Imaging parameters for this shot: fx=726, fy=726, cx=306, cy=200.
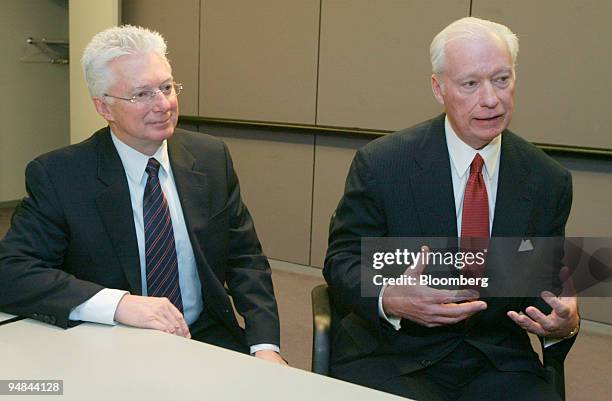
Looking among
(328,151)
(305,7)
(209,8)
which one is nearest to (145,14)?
(209,8)

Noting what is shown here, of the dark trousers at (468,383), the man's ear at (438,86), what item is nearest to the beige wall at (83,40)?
the man's ear at (438,86)

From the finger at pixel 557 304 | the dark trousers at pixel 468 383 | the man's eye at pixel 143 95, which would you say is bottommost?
the dark trousers at pixel 468 383

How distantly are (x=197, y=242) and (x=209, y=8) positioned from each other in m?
3.50

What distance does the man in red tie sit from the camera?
6.64 feet

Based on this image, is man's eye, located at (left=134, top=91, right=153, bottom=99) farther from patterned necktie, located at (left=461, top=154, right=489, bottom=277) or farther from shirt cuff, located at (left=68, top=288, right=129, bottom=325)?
patterned necktie, located at (left=461, top=154, right=489, bottom=277)

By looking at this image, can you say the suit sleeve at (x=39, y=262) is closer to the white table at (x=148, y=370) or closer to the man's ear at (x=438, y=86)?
the white table at (x=148, y=370)

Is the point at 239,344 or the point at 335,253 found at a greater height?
the point at 335,253

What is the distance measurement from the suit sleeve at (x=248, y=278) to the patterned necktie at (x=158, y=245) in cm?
21

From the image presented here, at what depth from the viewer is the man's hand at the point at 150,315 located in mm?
1777

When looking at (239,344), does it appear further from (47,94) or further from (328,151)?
(47,94)

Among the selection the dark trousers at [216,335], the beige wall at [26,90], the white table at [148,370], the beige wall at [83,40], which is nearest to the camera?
the white table at [148,370]

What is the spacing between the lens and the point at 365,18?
4621 mm

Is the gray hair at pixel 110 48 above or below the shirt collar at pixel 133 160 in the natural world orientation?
above

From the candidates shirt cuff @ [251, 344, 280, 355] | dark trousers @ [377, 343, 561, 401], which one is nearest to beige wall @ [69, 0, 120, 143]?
shirt cuff @ [251, 344, 280, 355]
